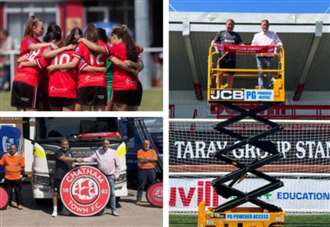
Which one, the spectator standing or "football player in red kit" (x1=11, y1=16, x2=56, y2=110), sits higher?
"football player in red kit" (x1=11, y1=16, x2=56, y2=110)

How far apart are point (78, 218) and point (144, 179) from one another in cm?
61

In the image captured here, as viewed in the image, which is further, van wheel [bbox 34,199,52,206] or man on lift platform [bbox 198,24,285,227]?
man on lift platform [bbox 198,24,285,227]

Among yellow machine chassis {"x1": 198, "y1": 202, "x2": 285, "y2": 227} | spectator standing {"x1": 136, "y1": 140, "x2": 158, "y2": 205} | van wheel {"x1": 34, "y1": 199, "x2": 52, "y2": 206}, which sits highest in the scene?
spectator standing {"x1": 136, "y1": 140, "x2": 158, "y2": 205}

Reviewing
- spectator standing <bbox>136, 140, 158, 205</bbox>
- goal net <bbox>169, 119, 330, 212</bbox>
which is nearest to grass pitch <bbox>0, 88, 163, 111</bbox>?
goal net <bbox>169, 119, 330, 212</bbox>

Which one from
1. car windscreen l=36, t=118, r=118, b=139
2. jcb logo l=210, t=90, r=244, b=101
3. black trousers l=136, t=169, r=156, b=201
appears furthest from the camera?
jcb logo l=210, t=90, r=244, b=101

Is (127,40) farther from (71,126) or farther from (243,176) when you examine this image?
(243,176)

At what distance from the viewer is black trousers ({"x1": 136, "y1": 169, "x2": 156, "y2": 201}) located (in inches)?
313

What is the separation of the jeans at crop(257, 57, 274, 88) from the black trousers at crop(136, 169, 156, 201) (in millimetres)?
1566

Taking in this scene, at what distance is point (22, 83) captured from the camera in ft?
26.4

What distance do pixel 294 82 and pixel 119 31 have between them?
278 inches

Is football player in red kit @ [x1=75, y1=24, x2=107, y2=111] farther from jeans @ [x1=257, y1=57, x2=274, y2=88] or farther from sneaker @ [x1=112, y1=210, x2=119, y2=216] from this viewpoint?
jeans @ [x1=257, y1=57, x2=274, y2=88]

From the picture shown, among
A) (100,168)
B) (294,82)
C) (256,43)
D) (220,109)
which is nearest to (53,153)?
(100,168)

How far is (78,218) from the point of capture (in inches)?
311

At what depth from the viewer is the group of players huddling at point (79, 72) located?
7.95m
